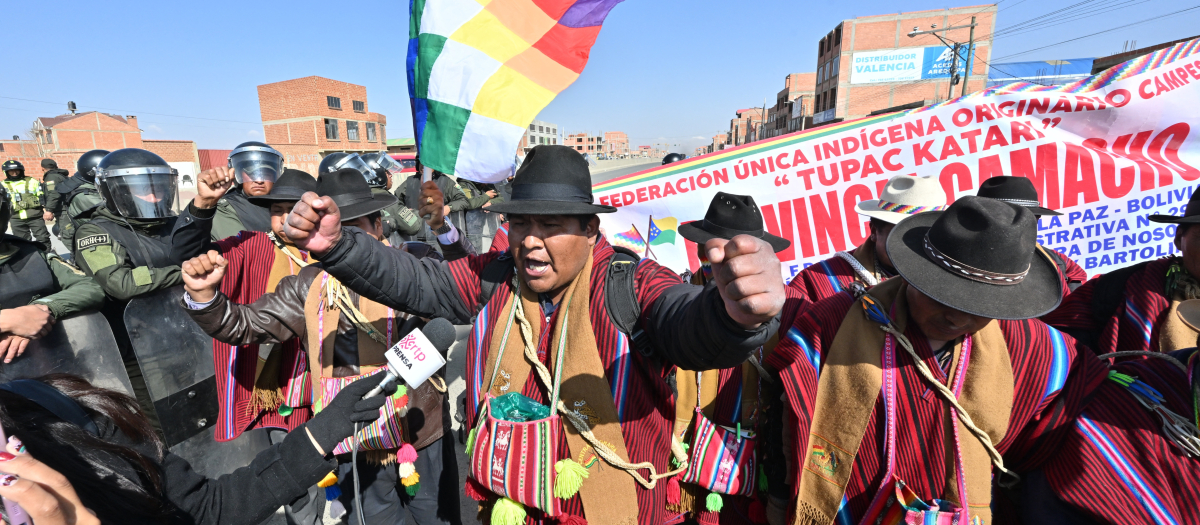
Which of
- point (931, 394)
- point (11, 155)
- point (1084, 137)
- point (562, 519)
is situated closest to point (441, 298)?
point (562, 519)

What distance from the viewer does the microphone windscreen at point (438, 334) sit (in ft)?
5.49

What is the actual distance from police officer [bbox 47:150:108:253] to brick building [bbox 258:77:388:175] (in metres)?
35.3

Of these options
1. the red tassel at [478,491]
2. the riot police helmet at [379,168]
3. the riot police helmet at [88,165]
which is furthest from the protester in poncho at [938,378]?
the riot police helmet at [88,165]

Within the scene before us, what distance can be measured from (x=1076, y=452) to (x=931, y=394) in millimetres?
382

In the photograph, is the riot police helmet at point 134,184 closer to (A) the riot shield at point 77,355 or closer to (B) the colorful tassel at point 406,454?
(A) the riot shield at point 77,355

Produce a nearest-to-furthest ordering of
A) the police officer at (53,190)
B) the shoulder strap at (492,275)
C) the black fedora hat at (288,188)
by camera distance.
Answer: the shoulder strap at (492,275) → the black fedora hat at (288,188) → the police officer at (53,190)

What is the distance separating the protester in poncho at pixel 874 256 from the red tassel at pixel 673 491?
1.12m

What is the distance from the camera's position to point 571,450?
1668mm

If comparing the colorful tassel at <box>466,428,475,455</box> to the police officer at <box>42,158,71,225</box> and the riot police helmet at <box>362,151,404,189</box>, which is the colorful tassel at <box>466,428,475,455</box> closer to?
the riot police helmet at <box>362,151,404,189</box>

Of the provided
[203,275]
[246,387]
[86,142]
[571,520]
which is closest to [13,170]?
[246,387]

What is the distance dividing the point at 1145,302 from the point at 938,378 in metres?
1.22

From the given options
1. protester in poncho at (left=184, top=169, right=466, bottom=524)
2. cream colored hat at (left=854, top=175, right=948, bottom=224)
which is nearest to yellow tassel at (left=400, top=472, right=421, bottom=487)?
protester in poncho at (left=184, top=169, right=466, bottom=524)

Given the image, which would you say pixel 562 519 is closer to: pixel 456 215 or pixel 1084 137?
pixel 1084 137

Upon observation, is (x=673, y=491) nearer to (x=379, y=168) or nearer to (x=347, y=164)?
(x=379, y=168)
